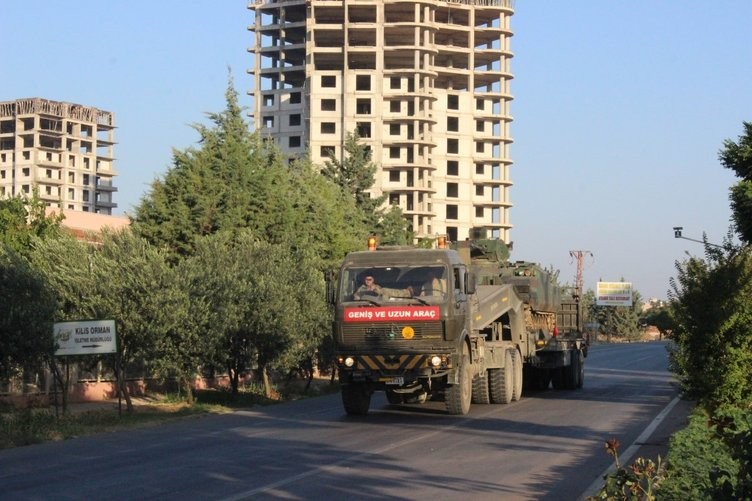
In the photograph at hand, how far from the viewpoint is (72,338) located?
2311 centimetres

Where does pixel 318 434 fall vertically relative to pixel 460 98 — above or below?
below

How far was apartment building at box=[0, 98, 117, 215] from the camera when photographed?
152375 mm

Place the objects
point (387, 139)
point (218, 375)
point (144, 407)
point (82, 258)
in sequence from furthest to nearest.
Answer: point (387, 139) → point (218, 375) → point (144, 407) → point (82, 258)

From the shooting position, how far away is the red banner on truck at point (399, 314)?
22234mm

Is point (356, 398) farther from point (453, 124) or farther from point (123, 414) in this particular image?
point (453, 124)

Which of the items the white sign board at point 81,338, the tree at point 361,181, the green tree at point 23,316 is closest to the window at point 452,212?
the tree at point 361,181

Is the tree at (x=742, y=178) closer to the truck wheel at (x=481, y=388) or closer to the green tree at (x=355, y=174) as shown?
the truck wheel at (x=481, y=388)

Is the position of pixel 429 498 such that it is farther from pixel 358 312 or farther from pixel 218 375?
pixel 218 375

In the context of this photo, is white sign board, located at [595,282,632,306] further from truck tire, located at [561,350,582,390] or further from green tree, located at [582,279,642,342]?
truck tire, located at [561,350,582,390]

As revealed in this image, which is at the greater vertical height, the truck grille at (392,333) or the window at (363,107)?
the window at (363,107)

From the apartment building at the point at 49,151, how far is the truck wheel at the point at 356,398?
131750 mm

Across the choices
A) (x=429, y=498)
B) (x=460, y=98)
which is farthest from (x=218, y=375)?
(x=460, y=98)

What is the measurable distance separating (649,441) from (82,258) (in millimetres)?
14396

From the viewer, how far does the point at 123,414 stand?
25344 millimetres
